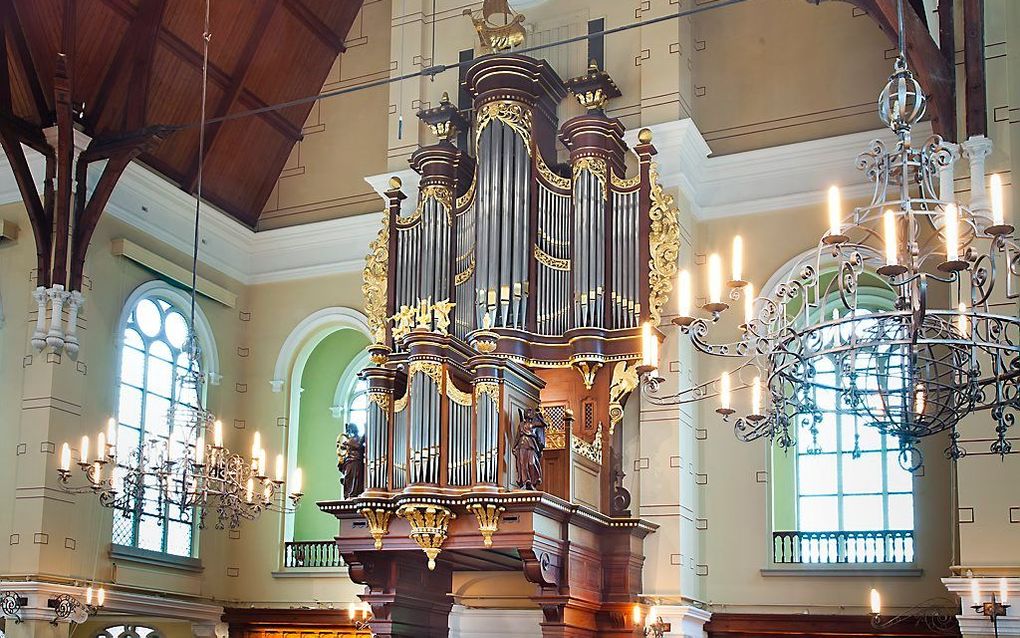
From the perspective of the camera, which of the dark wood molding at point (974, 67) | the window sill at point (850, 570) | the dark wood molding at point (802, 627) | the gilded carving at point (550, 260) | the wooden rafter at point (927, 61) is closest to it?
the wooden rafter at point (927, 61)

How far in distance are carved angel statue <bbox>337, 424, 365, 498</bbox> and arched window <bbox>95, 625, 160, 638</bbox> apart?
383cm

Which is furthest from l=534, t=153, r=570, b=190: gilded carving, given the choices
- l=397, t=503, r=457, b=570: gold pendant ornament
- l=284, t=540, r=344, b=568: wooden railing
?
l=284, t=540, r=344, b=568: wooden railing

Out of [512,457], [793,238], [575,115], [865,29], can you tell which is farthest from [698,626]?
[865,29]

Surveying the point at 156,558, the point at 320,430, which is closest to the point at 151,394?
the point at 156,558

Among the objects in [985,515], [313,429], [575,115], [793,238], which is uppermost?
[575,115]

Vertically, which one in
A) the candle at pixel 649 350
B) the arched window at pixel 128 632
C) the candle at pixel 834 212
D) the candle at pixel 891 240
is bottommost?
the arched window at pixel 128 632

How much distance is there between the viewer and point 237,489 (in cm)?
1198

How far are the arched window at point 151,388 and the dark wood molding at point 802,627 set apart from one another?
6228 mm

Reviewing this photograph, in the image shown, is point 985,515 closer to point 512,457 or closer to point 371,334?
point 512,457

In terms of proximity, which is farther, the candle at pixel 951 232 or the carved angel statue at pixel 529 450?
the carved angel statue at pixel 529 450

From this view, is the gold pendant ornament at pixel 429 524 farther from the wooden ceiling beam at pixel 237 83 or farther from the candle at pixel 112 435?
the wooden ceiling beam at pixel 237 83

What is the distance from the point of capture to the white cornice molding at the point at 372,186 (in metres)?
14.1

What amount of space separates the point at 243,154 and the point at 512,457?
6833mm

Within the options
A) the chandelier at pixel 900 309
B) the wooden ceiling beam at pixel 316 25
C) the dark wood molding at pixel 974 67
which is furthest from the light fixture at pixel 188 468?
the dark wood molding at pixel 974 67
